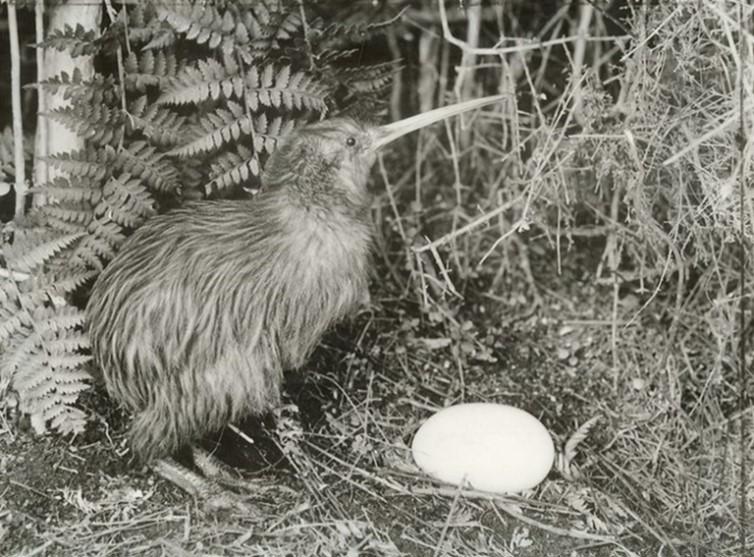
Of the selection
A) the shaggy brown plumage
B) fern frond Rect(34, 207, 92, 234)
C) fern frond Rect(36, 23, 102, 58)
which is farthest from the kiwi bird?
fern frond Rect(36, 23, 102, 58)

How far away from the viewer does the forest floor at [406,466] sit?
80.4 inches

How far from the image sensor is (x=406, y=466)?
223cm

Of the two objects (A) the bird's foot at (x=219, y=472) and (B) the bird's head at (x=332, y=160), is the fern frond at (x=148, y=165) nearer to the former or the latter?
(B) the bird's head at (x=332, y=160)

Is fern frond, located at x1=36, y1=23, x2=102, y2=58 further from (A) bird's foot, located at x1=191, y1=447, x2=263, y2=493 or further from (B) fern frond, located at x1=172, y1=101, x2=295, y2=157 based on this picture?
(A) bird's foot, located at x1=191, y1=447, x2=263, y2=493

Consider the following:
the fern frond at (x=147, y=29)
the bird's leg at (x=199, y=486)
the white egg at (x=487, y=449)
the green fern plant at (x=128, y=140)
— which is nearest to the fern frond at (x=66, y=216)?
the green fern plant at (x=128, y=140)

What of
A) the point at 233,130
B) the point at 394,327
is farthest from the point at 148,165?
the point at 394,327

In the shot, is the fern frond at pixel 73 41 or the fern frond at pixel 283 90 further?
the fern frond at pixel 283 90

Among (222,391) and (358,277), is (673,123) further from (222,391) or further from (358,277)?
(222,391)

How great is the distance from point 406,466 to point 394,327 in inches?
19.4

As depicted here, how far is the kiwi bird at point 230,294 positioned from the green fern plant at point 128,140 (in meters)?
0.07

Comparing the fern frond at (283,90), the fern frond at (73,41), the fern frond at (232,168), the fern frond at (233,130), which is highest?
the fern frond at (73,41)

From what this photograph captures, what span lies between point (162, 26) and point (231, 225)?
46 cm

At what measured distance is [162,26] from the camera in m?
2.13

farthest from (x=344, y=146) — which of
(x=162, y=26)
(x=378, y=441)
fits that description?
(x=378, y=441)
